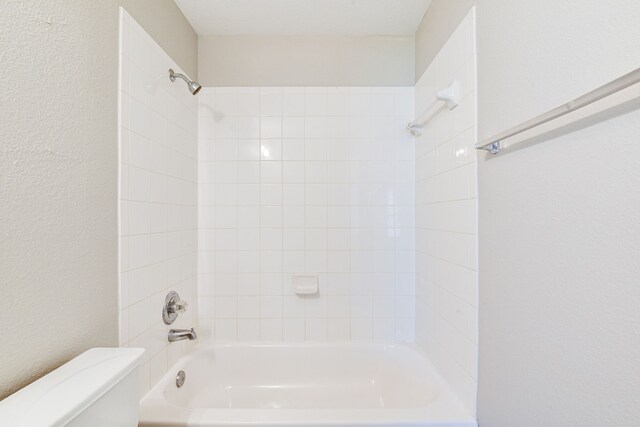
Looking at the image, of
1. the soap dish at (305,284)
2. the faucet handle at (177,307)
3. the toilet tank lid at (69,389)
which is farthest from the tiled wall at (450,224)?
the faucet handle at (177,307)

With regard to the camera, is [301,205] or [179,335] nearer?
[179,335]

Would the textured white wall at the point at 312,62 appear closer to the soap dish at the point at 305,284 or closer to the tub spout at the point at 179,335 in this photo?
the soap dish at the point at 305,284

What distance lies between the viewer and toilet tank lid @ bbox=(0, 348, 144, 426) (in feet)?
1.93

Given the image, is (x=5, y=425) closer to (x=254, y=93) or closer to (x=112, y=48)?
(x=112, y=48)

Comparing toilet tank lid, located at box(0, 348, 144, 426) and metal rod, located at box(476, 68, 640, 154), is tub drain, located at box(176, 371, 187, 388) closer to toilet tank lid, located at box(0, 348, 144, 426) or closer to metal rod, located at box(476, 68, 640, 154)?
toilet tank lid, located at box(0, 348, 144, 426)

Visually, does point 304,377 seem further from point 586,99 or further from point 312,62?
point 312,62

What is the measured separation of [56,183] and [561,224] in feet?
4.48

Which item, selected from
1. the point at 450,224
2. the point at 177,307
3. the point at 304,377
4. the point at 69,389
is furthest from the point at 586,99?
the point at 304,377

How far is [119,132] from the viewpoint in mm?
1110

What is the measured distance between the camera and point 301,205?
1.88m

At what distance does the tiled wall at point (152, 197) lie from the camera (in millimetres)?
1145

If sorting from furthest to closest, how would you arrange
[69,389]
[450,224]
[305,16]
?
1. [305,16]
2. [450,224]
3. [69,389]

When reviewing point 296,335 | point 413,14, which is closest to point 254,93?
point 413,14

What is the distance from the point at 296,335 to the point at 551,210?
1583 mm
